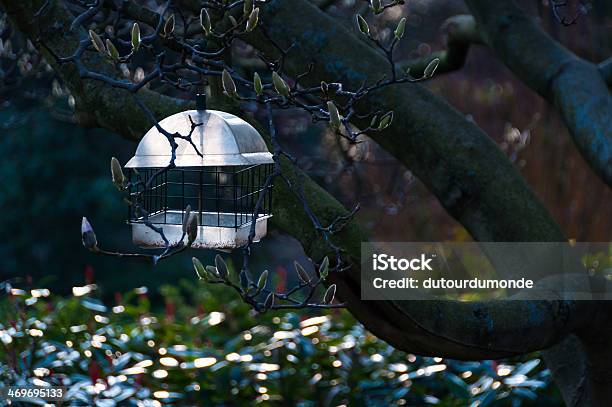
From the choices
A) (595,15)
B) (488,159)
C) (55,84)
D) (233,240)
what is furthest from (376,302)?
(595,15)

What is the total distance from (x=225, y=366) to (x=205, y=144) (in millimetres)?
2308

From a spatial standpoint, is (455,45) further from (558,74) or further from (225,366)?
(225,366)

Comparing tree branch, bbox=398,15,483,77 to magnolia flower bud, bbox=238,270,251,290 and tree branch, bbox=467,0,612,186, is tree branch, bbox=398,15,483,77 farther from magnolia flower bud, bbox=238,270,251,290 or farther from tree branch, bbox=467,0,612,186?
magnolia flower bud, bbox=238,270,251,290

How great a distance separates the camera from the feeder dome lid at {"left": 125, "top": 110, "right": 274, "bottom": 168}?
2061 mm

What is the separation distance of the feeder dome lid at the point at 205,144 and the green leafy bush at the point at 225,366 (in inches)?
80.3

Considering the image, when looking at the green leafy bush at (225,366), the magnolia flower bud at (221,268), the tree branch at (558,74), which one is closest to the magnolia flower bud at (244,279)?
the magnolia flower bud at (221,268)

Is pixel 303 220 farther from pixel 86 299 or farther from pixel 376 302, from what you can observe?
pixel 86 299

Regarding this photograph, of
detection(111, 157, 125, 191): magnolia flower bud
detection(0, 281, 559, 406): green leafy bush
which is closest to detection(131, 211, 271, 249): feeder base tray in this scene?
detection(111, 157, 125, 191): magnolia flower bud

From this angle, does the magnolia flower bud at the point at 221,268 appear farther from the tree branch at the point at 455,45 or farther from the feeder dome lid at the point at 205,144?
the tree branch at the point at 455,45

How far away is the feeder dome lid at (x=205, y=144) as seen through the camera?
206cm

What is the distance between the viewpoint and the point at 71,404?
13.0 ft

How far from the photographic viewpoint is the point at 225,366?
13.8 ft

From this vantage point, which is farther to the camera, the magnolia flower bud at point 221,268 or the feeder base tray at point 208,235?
the feeder base tray at point 208,235

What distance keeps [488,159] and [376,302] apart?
975 millimetres
